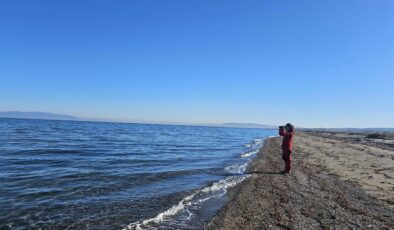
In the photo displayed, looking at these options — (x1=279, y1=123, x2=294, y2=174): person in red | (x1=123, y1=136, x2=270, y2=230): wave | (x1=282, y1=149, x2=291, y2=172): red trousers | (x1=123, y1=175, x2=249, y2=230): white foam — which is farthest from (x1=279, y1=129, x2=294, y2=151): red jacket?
(x1=123, y1=136, x2=270, y2=230): wave

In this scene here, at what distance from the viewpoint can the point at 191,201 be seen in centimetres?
1245

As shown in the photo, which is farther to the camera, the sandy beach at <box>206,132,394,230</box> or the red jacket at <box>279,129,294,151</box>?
the red jacket at <box>279,129,294,151</box>

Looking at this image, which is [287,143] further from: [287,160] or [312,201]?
[312,201]

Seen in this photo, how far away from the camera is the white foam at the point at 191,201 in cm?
950

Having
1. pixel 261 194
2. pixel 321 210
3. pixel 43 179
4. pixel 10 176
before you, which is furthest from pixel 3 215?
pixel 321 210

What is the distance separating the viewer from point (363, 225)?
905 cm

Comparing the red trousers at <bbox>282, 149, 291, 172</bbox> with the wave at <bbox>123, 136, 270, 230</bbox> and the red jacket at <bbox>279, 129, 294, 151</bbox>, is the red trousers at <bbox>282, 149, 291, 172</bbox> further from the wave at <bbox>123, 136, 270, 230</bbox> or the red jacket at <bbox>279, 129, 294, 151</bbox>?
the wave at <bbox>123, 136, 270, 230</bbox>

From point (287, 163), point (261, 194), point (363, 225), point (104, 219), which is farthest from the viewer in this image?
point (287, 163)

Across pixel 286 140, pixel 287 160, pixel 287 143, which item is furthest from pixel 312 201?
pixel 286 140

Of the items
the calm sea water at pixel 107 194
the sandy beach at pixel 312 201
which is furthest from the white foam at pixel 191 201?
the sandy beach at pixel 312 201

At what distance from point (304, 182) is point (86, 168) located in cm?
1199

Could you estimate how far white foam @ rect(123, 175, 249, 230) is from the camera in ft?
31.2

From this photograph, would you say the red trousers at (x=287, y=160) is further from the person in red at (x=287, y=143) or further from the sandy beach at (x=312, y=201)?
the sandy beach at (x=312, y=201)

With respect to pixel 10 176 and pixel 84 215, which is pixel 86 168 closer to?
pixel 10 176
